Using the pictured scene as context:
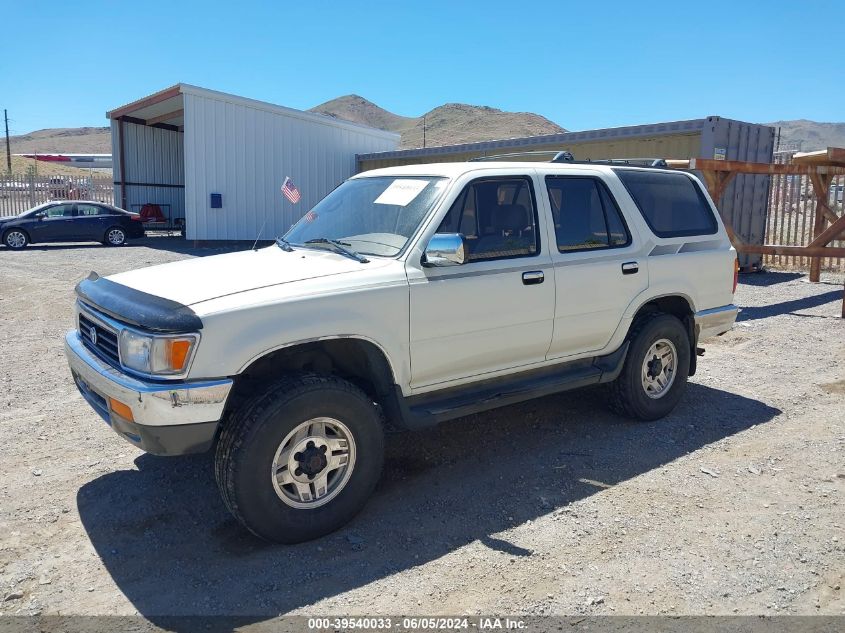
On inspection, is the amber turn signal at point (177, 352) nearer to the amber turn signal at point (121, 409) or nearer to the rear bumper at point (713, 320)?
the amber turn signal at point (121, 409)

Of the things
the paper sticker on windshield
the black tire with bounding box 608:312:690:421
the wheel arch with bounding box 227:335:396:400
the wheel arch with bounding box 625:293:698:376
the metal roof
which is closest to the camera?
the wheel arch with bounding box 227:335:396:400

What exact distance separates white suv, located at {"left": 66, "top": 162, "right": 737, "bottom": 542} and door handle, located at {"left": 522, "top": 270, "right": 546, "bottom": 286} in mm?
13

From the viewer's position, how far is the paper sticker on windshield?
4637 mm

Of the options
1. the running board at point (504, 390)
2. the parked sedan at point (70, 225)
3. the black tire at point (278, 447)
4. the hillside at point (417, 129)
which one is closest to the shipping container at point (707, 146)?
the running board at point (504, 390)

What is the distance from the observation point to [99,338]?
13.3ft

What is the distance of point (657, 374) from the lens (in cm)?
582

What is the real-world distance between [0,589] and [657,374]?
473 centimetres

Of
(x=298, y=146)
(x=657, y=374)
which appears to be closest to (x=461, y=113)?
(x=298, y=146)

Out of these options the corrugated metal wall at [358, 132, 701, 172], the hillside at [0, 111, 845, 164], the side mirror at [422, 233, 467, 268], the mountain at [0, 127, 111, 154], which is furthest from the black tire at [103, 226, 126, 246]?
the mountain at [0, 127, 111, 154]

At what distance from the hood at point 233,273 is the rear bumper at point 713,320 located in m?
3.16

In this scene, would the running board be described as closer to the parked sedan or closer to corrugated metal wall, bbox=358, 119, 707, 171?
corrugated metal wall, bbox=358, 119, 707, 171

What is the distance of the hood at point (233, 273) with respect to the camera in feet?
12.4

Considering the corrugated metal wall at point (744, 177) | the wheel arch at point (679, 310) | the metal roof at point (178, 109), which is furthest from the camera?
the metal roof at point (178, 109)

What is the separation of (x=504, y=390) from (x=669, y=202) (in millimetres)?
2377
